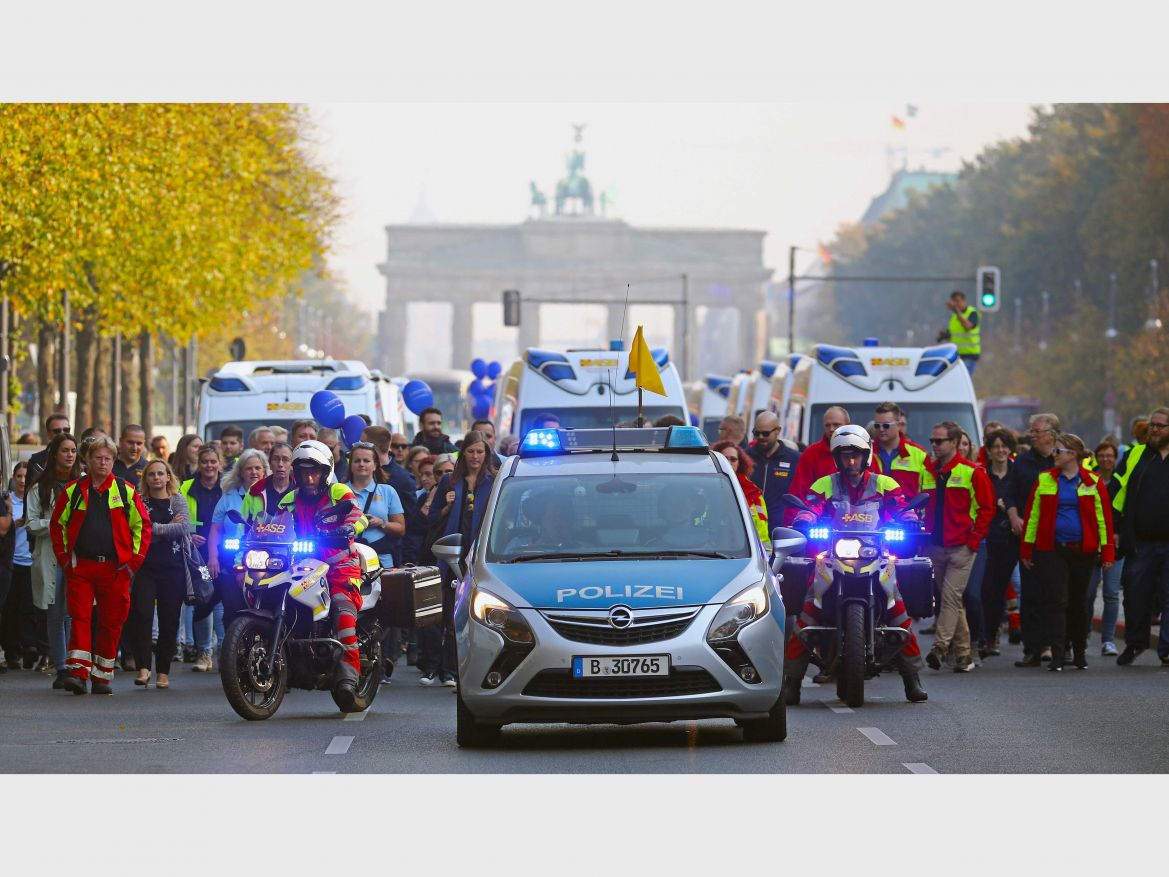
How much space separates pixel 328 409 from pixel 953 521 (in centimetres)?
806

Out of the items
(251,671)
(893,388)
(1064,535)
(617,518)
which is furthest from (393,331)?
(617,518)

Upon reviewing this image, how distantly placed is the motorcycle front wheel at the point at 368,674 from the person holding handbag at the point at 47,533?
2.97m

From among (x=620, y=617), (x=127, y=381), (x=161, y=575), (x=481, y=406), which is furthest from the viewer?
(x=127, y=381)

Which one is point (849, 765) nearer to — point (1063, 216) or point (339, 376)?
point (339, 376)

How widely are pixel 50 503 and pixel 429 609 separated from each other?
367 centimetres

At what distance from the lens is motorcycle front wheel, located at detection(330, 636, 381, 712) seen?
15.0 metres

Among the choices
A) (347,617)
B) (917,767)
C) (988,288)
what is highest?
(988,288)

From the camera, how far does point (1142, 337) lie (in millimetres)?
65062

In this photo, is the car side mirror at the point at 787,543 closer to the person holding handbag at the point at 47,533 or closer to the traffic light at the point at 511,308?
the person holding handbag at the point at 47,533

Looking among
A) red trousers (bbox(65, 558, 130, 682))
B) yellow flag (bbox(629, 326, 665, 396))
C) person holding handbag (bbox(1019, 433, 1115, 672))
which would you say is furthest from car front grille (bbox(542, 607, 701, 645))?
person holding handbag (bbox(1019, 433, 1115, 672))

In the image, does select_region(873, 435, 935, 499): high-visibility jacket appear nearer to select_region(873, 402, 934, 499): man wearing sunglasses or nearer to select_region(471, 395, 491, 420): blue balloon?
select_region(873, 402, 934, 499): man wearing sunglasses

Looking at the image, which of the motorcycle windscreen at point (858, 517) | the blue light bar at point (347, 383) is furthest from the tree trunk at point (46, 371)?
the motorcycle windscreen at point (858, 517)

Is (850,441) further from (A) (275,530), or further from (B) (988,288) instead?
(B) (988,288)

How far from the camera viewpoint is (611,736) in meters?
13.6
